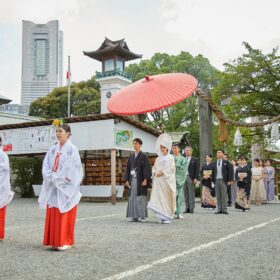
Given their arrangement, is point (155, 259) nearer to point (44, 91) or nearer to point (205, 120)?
point (205, 120)

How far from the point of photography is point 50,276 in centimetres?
381

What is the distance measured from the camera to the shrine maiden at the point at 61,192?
5.34 meters

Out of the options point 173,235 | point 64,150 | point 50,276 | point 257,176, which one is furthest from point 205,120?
point 50,276

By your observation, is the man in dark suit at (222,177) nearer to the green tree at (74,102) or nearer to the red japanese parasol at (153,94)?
the red japanese parasol at (153,94)

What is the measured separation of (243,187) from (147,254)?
316 inches

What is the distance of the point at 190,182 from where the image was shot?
11516 millimetres

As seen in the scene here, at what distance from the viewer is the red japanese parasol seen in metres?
7.29

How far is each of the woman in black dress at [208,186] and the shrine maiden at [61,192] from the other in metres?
6.89

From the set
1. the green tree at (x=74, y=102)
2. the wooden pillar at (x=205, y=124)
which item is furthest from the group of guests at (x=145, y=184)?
the green tree at (x=74, y=102)

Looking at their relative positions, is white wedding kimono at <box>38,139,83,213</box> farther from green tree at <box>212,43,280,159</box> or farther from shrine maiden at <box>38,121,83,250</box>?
green tree at <box>212,43,280,159</box>

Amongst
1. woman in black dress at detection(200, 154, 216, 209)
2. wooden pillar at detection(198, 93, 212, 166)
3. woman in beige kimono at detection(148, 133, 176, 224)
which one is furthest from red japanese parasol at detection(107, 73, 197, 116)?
wooden pillar at detection(198, 93, 212, 166)

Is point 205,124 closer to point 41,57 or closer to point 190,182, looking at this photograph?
point 190,182

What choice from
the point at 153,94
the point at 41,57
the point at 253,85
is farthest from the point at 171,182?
the point at 41,57

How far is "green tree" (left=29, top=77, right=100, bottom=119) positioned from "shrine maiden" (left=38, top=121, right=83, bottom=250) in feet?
109
